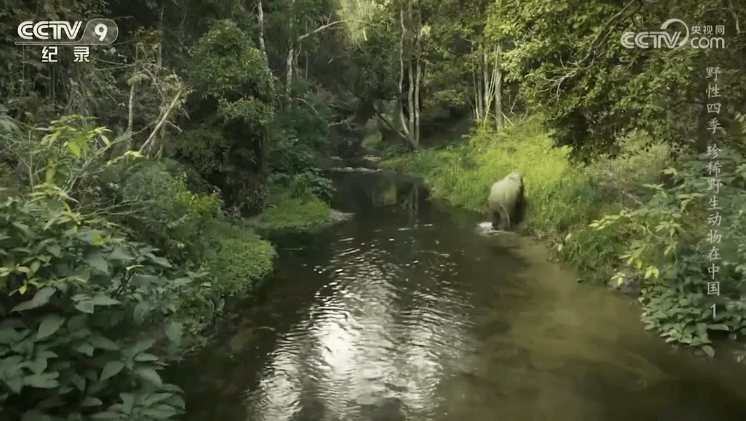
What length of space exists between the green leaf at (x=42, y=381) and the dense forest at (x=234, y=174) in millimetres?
12

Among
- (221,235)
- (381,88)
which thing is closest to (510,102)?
(381,88)

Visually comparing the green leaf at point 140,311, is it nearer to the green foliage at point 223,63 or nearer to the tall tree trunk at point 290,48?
the green foliage at point 223,63

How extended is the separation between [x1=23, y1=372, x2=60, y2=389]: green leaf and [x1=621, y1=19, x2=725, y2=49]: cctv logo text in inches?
260

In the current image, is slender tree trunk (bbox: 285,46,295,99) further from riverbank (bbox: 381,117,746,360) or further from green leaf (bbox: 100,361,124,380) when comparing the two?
green leaf (bbox: 100,361,124,380)

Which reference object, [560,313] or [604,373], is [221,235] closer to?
[560,313]

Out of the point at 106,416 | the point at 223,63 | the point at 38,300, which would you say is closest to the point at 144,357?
the point at 106,416

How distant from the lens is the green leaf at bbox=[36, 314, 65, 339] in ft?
10.1

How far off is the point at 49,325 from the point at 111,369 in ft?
1.48

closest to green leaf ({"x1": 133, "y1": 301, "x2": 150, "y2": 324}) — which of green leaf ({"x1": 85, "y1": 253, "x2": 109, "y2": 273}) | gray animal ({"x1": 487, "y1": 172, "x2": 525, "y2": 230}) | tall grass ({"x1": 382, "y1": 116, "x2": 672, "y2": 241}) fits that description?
green leaf ({"x1": 85, "y1": 253, "x2": 109, "y2": 273})

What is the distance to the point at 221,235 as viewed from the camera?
10336 mm

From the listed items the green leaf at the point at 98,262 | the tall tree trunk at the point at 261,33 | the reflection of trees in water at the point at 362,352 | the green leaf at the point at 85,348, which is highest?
the tall tree trunk at the point at 261,33

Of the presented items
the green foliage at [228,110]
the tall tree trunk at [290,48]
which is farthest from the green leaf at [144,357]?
the tall tree trunk at [290,48]

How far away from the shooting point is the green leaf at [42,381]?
117 inches

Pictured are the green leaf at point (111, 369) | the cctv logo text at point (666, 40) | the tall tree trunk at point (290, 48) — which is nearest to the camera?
the green leaf at point (111, 369)
